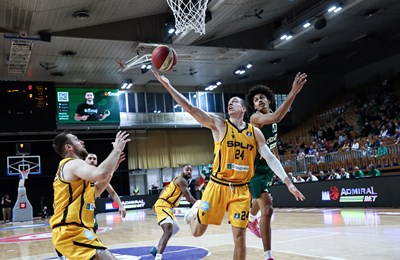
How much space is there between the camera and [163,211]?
24.0 ft

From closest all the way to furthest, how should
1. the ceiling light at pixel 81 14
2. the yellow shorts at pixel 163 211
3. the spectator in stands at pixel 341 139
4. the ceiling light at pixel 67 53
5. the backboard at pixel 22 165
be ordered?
the yellow shorts at pixel 163 211 < the ceiling light at pixel 81 14 < the ceiling light at pixel 67 53 < the spectator in stands at pixel 341 139 < the backboard at pixel 22 165

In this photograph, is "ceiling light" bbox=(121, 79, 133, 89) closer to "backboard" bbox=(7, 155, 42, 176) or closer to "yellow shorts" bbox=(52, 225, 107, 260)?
"backboard" bbox=(7, 155, 42, 176)

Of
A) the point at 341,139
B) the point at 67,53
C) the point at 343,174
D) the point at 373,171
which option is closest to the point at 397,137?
the point at 373,171

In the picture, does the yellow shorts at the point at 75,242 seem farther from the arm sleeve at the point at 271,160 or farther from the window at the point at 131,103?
the window at the point at 131,103

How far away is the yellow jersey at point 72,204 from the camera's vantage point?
3955mm

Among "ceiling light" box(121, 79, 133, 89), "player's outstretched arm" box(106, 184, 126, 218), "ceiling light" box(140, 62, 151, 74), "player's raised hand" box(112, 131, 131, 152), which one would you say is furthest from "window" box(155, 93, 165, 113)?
"player's raised hand" box(112, 131, 131, 152)

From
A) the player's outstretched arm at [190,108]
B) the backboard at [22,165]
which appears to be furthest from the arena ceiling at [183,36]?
the player's outstretched arm at [190,108]

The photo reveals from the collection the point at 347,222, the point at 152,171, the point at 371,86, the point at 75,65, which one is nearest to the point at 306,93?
the point at 371,86

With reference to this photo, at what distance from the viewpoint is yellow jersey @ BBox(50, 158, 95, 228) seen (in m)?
3.96

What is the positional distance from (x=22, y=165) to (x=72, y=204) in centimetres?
2369

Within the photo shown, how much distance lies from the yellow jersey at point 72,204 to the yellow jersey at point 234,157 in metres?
1.57

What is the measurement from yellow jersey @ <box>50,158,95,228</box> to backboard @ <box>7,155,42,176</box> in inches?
909

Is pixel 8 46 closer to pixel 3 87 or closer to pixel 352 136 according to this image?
pixel 3 87

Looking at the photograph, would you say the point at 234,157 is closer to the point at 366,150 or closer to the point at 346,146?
the point at 366,150
